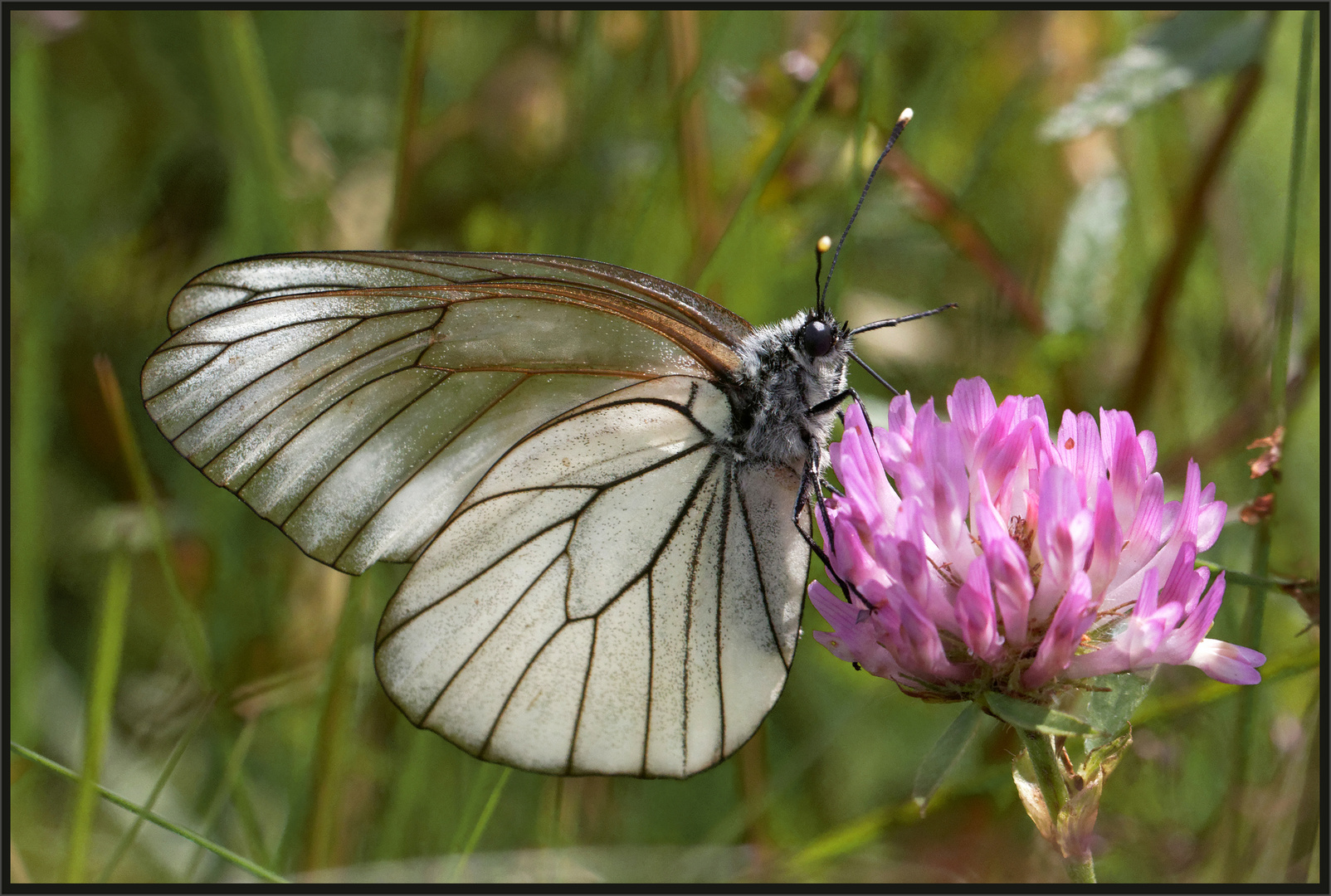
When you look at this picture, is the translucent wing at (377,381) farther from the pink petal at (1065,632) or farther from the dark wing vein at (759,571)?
the pink petal at (1065,632)

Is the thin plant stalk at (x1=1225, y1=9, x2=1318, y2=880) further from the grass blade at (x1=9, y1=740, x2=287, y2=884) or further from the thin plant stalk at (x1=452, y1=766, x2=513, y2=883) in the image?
the grass blade at (x1=9, y1=740, x2=287, y2=884)

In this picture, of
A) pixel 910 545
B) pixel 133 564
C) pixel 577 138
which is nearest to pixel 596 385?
pixel 910 545

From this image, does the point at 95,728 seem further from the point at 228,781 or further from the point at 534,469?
the point at 534,469

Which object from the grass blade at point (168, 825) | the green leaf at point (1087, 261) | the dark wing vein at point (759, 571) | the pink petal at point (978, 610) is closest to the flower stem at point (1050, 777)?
the pink petal at point (978, 610)

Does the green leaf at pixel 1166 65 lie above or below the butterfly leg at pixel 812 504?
above

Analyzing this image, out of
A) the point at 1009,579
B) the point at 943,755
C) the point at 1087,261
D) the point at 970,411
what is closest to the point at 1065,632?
the point at 1009,579

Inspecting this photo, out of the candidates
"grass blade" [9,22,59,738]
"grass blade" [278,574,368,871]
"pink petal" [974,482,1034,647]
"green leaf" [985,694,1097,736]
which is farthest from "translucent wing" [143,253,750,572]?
"grass blade" [9,22,59,738]
